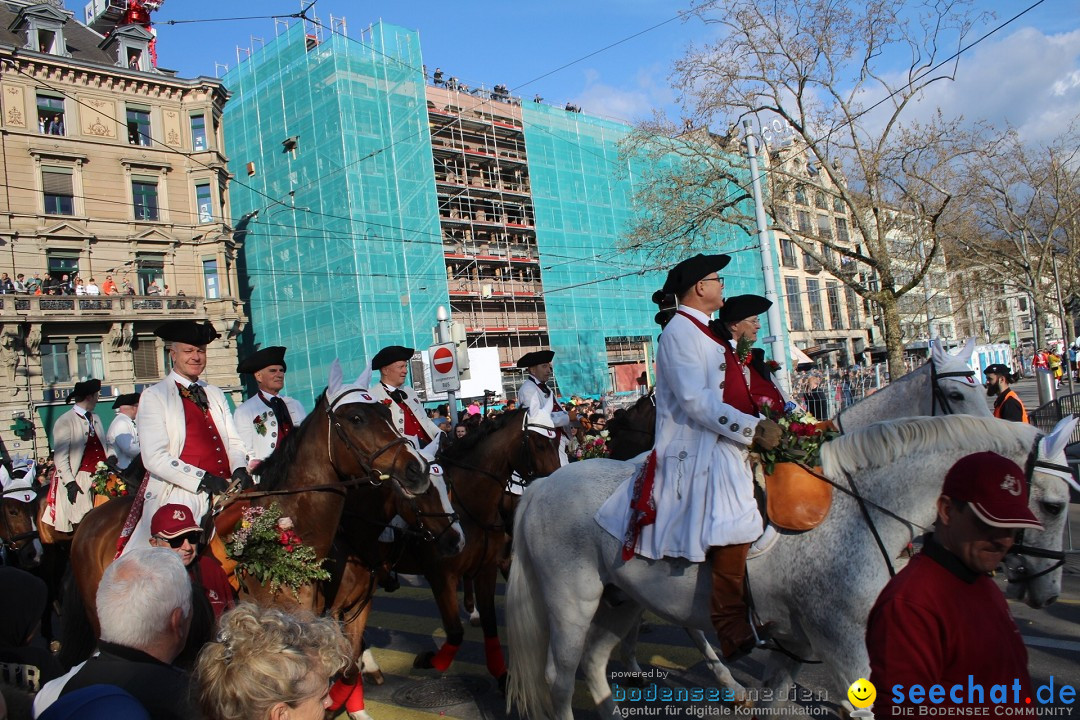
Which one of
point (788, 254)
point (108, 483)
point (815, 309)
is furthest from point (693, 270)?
point (815, 309)

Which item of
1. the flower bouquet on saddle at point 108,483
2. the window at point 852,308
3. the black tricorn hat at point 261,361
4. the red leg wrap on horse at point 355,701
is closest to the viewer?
the red leg wrap on horse at point 355,701

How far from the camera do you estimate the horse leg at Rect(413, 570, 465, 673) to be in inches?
251

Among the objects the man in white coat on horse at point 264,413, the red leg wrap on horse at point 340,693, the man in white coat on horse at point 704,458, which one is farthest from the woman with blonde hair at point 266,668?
the man in white coat on horse at point 264,413

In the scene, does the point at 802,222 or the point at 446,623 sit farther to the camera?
the point at 802,222

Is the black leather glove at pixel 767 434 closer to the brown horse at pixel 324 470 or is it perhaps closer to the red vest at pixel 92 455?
the brown horse at pixel 324 470

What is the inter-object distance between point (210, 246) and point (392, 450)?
36117 millimetres

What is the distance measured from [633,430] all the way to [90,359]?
31.8 m

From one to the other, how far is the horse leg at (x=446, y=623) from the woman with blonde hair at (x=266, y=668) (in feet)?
14.1

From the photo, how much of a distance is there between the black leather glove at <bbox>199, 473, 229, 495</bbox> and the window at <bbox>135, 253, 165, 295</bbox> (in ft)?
115

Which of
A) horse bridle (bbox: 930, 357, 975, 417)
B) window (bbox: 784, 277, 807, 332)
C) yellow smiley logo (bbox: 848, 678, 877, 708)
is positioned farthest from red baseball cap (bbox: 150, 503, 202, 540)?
window (bbox: 784, 277, 807, 332)

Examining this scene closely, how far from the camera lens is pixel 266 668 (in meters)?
2.12

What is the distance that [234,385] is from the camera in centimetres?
3672

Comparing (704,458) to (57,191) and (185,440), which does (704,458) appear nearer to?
(185,440)

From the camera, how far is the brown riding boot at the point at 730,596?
12.9 ft
